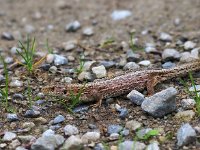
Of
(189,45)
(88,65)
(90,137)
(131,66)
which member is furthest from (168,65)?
(90,137)

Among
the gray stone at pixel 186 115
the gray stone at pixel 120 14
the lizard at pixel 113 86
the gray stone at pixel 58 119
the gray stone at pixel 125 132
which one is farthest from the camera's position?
the gray stone at pixel 120 14

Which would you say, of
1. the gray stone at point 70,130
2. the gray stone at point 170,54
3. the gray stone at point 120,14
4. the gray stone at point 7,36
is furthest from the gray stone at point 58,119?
the gray stone at point 120,14

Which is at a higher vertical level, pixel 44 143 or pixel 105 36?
pixel 105 36

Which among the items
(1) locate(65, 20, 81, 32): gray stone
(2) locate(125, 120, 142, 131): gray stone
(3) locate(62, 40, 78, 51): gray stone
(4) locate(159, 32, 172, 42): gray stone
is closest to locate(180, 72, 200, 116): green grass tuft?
(2) locate(125, 120, 142, 131): gray stone

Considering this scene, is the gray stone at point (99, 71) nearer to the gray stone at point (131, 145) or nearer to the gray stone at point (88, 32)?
the gray stone at point (131, 145)

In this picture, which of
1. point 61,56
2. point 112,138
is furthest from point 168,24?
point 112,138

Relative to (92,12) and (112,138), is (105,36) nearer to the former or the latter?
(92,12)

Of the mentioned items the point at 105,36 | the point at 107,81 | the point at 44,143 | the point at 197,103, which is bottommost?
the point at 44,143
